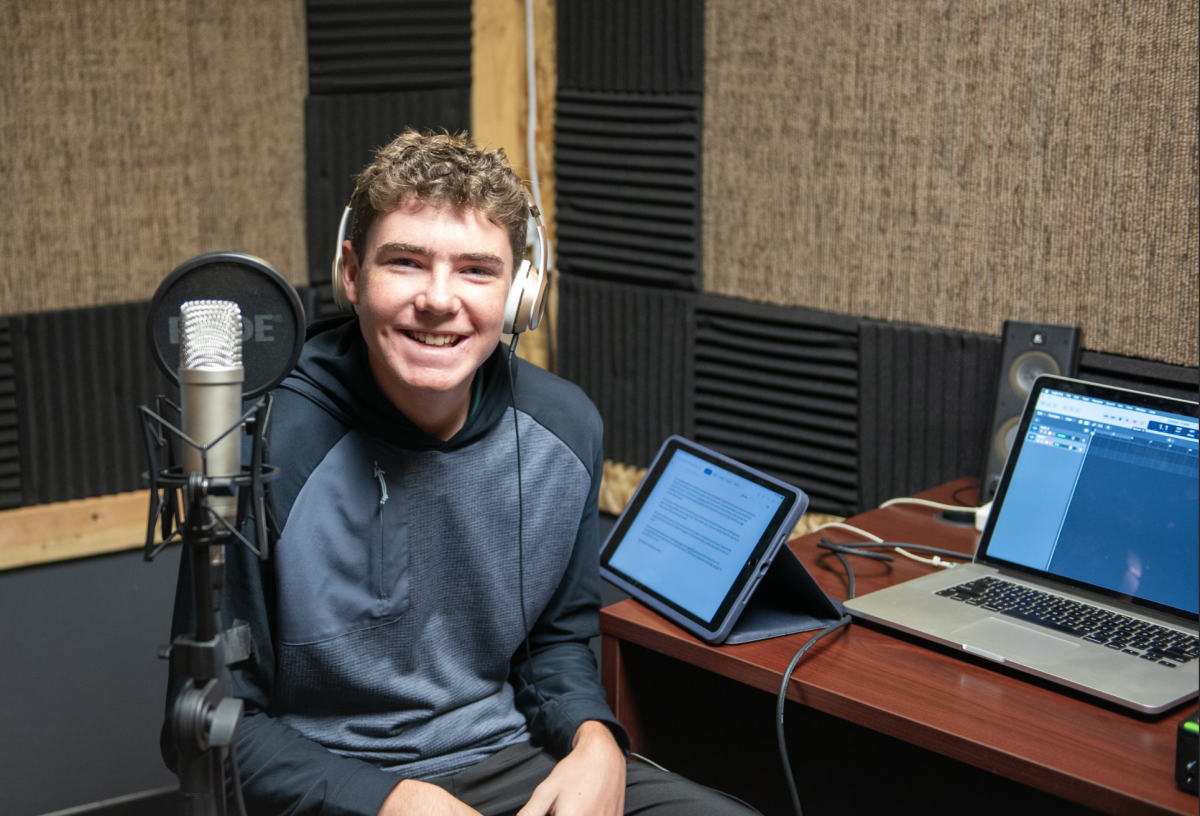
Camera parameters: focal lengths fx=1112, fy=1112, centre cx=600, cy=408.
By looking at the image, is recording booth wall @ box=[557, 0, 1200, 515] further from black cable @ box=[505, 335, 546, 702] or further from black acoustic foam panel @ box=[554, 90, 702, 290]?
black cable @ box=[505, 335, 546, 702]

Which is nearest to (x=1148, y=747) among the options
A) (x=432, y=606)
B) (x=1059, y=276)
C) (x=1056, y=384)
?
(x=1056, y=384)

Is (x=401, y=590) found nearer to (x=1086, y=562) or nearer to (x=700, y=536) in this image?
(x=700, y=536)

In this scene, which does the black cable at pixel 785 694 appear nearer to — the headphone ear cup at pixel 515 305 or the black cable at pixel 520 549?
the black cable at pixel 520 549

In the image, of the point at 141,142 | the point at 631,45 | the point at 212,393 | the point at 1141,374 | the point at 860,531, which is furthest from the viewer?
the point at 141,142

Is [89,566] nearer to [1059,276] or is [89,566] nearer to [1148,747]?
[1059,276]

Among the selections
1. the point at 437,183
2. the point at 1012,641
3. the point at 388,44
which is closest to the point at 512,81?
the point at 388,44

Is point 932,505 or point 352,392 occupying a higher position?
point 352,392

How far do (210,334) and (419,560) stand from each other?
543mm

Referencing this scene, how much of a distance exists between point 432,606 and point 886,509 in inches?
35.3

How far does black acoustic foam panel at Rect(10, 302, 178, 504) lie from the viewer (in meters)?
3.07

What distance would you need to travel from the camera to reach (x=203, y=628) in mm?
911

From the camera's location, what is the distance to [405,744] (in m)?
1.37

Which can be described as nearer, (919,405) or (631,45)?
(919,405)

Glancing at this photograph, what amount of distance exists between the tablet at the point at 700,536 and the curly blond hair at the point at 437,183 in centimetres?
41
